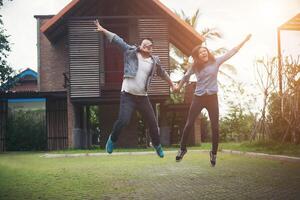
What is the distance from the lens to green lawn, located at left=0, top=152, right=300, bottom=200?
554cm

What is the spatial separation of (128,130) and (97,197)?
12.6 meters

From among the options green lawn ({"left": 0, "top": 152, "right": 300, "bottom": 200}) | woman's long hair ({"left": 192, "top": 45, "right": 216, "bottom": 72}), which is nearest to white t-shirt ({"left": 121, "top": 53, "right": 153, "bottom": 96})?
woman's long hair ({"left": 192, "top": 45, "right": 216, "bottom": 72})

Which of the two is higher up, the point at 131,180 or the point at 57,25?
the point at 57,25

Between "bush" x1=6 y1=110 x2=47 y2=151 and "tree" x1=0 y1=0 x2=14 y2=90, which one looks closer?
"tree" x1=0 y1=0 x2=14 y2=90

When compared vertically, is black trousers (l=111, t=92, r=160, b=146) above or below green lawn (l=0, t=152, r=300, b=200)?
above

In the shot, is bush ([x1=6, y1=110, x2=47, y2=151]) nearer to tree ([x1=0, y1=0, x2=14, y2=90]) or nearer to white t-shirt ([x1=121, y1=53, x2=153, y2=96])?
tree ([x1=0, y1=0, x2=14, y2=90])

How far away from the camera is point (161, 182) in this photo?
676 cm

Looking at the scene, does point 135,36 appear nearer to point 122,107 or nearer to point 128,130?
point 128,130

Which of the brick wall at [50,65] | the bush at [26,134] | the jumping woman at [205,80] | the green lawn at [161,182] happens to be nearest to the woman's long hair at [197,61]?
the jumping woman at [205,80]

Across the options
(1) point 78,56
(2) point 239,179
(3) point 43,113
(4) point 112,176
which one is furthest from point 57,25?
(2) point 239,179

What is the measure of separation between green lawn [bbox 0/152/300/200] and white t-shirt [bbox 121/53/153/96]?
1329mm

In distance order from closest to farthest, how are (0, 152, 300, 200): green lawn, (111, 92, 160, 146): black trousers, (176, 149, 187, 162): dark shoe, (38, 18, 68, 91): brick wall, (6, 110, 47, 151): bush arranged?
(111, 92, 160, 146): black trousers < (0, 152, 300, 200): green lawn < (176, 149, 187, 162): dark shoe < (6, 110, 47, 151): bush < (38, 18, 68, 91): brick wall

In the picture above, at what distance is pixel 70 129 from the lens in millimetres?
17359

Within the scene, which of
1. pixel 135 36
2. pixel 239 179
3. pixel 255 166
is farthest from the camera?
pixel 135 36
